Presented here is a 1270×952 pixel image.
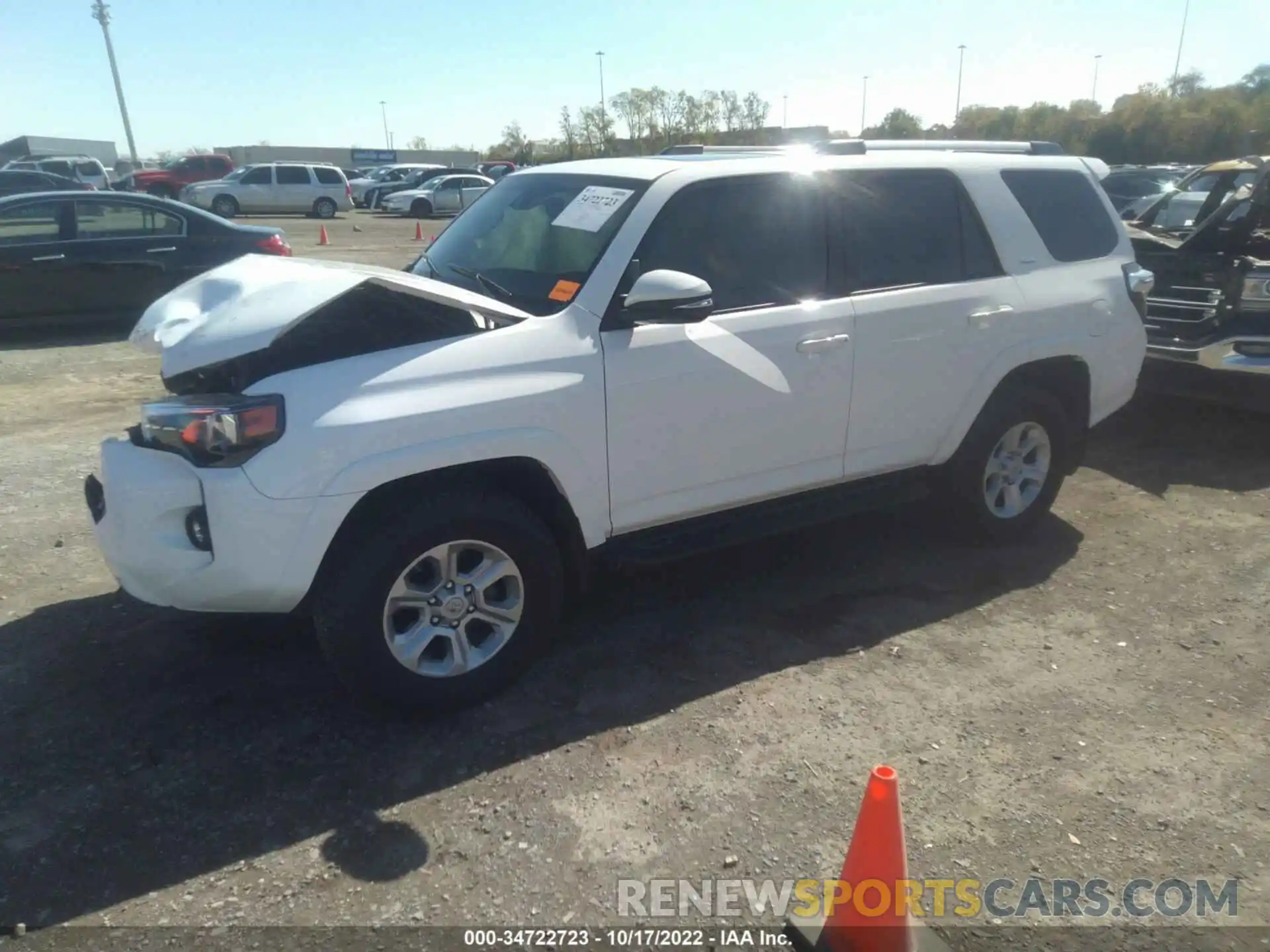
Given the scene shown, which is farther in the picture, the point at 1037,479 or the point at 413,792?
the point at 1037,479

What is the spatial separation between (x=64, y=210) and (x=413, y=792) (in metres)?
9.54

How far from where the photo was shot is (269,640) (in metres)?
4.15

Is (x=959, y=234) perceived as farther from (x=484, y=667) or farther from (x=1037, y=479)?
(x=484, y=667)

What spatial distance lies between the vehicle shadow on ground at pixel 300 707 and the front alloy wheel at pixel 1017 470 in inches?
10.8

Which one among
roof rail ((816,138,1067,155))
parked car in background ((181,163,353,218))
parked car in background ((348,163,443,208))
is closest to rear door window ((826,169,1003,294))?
roof rail ((816,138,1067,155))

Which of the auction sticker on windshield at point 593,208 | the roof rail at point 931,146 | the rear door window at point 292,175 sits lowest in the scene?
the rear door window at point 292,175

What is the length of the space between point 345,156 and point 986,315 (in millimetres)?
74482

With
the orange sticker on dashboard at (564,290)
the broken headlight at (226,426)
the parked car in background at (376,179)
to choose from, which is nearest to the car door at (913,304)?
the orange sticker on dashboard at (564,290)

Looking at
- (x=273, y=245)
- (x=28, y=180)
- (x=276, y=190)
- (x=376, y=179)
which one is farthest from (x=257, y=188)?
(x=273, y=245)

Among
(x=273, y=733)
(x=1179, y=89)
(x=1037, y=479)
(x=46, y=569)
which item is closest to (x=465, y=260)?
(x=273, y=733)

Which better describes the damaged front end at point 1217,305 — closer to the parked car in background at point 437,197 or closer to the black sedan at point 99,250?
the black sedan at point 99,250

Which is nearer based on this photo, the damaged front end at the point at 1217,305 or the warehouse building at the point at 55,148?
the damaged front end at the point at 1217,305

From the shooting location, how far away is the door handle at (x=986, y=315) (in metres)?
4.68

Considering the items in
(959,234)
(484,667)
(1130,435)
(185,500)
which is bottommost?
(1130,435)
